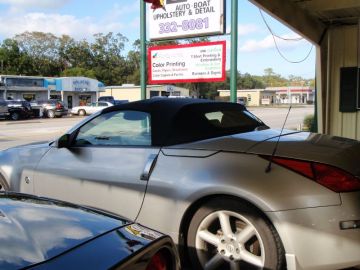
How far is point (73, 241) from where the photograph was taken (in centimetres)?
205

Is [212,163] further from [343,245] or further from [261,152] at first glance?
[343,245]

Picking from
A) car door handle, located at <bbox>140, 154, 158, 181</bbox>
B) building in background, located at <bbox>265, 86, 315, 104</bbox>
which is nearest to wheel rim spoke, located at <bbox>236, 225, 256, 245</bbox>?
car door handle, located at <bbox>140, 154, 158, 181</bbox>

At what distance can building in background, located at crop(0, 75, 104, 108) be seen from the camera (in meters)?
45.4

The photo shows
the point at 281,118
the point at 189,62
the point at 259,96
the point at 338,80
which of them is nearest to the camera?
the point at 338,80

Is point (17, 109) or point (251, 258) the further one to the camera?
point (17, 109)

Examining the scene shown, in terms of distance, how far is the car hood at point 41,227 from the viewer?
6.15ft

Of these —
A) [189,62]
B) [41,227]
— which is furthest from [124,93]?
[41,227]

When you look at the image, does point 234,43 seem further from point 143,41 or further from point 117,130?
point 117,130

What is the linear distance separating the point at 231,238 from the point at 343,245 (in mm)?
823

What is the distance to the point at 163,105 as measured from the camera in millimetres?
4344

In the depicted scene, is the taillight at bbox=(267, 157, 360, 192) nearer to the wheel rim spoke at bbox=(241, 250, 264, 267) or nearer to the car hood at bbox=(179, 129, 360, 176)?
the car hood at bbox=(179, 129, 360, 176)

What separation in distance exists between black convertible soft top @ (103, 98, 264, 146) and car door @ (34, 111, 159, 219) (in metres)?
0.08

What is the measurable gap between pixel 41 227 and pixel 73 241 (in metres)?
0.22

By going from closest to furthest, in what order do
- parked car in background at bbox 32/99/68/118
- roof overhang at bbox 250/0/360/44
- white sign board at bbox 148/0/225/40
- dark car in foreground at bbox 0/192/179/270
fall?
dark car in foreground at bbox 0/192/179/270 → roof overhang at bbox 250/0/360/44 → white sign board at bbox 148/0/225/40 → parked car in background at bbox 32/99/68/118
